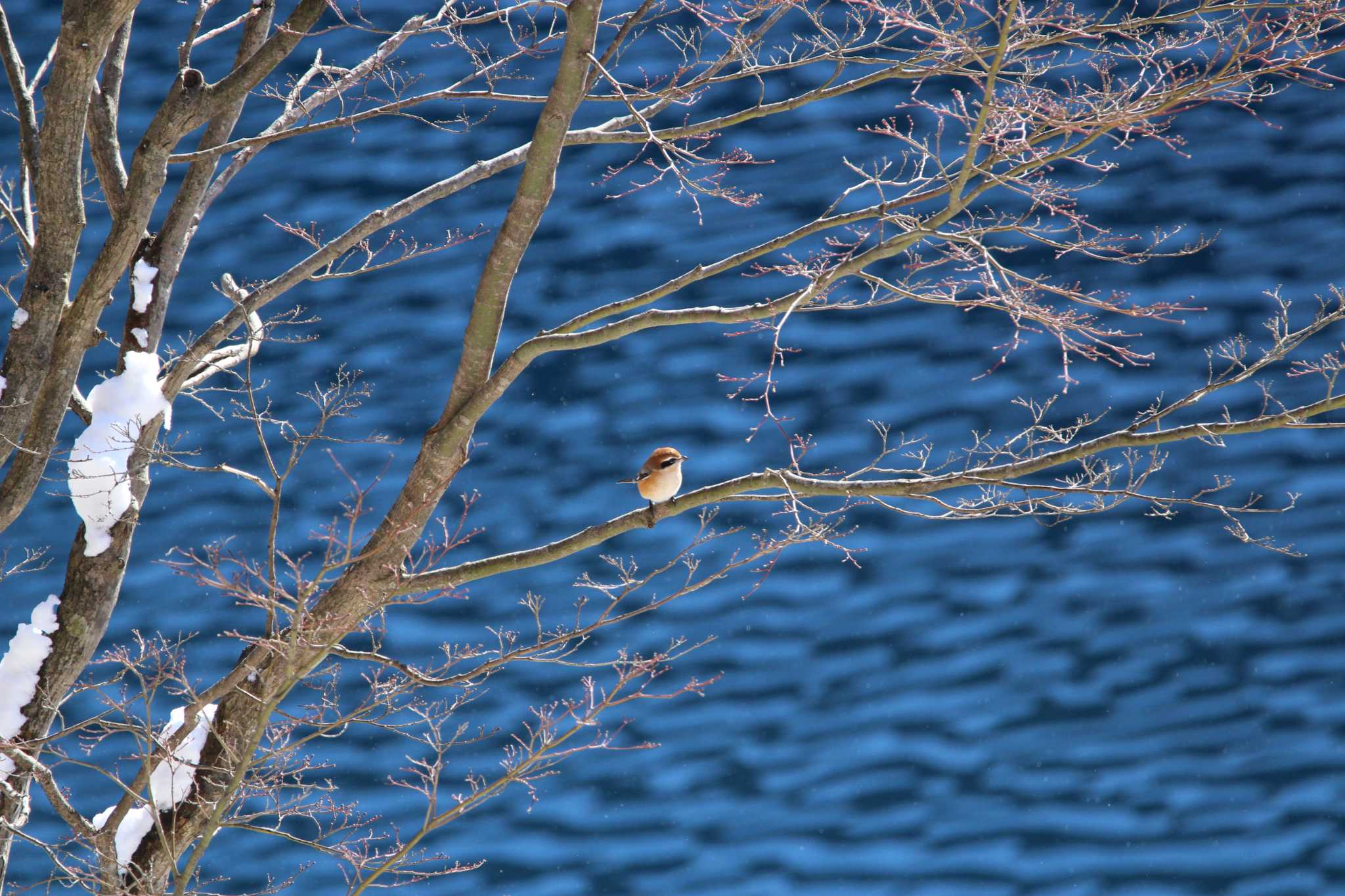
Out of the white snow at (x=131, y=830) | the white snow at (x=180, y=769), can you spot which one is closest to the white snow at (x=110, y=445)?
the white snow at (x=180, y=769)

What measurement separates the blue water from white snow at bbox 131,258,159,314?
285cm

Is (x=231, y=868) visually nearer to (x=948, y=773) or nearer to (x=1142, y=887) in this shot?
(x=948, y=773)

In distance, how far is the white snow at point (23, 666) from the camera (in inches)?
121

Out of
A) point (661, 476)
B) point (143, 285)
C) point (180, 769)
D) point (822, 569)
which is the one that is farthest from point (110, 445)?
point (822, 569)

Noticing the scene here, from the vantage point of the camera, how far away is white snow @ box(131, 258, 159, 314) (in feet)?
11.1

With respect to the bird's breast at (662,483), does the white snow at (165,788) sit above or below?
below

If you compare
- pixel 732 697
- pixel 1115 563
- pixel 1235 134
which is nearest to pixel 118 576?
pixel 732 697

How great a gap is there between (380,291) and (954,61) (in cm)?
432

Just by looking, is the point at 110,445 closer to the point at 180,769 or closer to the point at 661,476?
the point at 180,769

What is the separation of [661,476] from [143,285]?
1.60 m

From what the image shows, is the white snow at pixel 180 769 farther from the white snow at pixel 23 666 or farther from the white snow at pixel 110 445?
the white snow at pixel 110 445

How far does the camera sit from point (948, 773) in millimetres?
6109

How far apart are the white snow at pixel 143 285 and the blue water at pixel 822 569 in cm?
285

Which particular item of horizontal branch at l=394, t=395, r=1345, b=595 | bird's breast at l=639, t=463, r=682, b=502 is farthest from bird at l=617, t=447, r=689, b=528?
horizontal branch at l=394, t=395, r=1345, b=595
